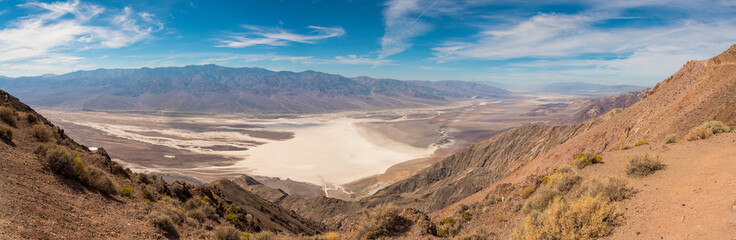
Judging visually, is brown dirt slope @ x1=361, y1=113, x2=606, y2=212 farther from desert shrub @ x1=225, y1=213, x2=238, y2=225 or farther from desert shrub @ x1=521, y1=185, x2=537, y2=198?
desert shrub @ x1=225, y1=213, x2=238, y2=225

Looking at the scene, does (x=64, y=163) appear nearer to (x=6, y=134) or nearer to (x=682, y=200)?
(x=6, y=134)

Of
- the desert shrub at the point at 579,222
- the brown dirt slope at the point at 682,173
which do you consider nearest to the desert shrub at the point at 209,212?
the brown dirt slope at the point at 682,173

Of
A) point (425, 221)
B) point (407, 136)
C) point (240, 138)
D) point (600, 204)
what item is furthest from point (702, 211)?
point (240, 138)

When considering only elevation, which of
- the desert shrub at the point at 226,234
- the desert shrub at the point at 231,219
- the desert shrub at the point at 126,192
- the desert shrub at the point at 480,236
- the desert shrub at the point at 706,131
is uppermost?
the desert shrub at the point at 706,131

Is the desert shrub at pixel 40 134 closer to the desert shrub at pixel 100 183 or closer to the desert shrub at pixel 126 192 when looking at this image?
the desert shrub at pixel 100 183

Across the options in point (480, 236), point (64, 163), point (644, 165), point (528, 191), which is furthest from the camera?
point (528, 191)

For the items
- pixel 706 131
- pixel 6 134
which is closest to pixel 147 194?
pixel 6 134
